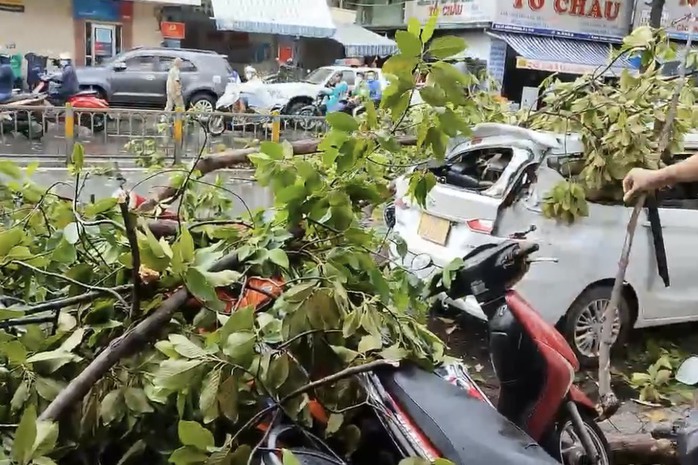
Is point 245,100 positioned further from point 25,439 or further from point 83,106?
point 25,439

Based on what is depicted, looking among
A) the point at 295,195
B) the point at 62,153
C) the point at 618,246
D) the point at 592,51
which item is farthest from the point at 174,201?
the point at 592,51

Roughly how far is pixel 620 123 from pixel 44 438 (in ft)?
13.1

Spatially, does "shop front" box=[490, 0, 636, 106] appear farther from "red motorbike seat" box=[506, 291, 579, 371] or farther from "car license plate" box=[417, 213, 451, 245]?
"red motorbike seat" box=[506, 291, 579, 371]

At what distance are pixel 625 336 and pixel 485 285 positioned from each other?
8.96 ft

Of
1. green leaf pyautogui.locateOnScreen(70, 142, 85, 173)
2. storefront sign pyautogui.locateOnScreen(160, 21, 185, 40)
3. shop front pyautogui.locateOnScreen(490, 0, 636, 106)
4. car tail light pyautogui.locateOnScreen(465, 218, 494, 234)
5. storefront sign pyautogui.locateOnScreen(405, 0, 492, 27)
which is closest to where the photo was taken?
green leaf pyautogui.locateOnScreen(70, 142, 85, 173)

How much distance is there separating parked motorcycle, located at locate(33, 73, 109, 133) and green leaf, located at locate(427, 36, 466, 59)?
9470 millimetres

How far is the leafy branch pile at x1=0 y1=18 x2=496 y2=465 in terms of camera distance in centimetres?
173

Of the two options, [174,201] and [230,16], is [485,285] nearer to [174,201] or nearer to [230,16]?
[174,201]

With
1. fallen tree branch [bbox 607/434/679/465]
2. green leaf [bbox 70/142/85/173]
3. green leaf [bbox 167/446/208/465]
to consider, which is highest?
green leaf [bbox 70/142/85/173]

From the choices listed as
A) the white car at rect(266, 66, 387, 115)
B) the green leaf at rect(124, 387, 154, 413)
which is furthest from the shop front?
the green leaf at rect(124, 387, 154, 413)

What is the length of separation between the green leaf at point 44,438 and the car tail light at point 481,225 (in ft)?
11.6

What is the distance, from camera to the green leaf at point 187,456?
157 centimetres

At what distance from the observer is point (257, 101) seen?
1761cm

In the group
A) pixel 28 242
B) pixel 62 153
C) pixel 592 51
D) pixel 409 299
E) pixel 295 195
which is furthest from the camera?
pixel 592 51
